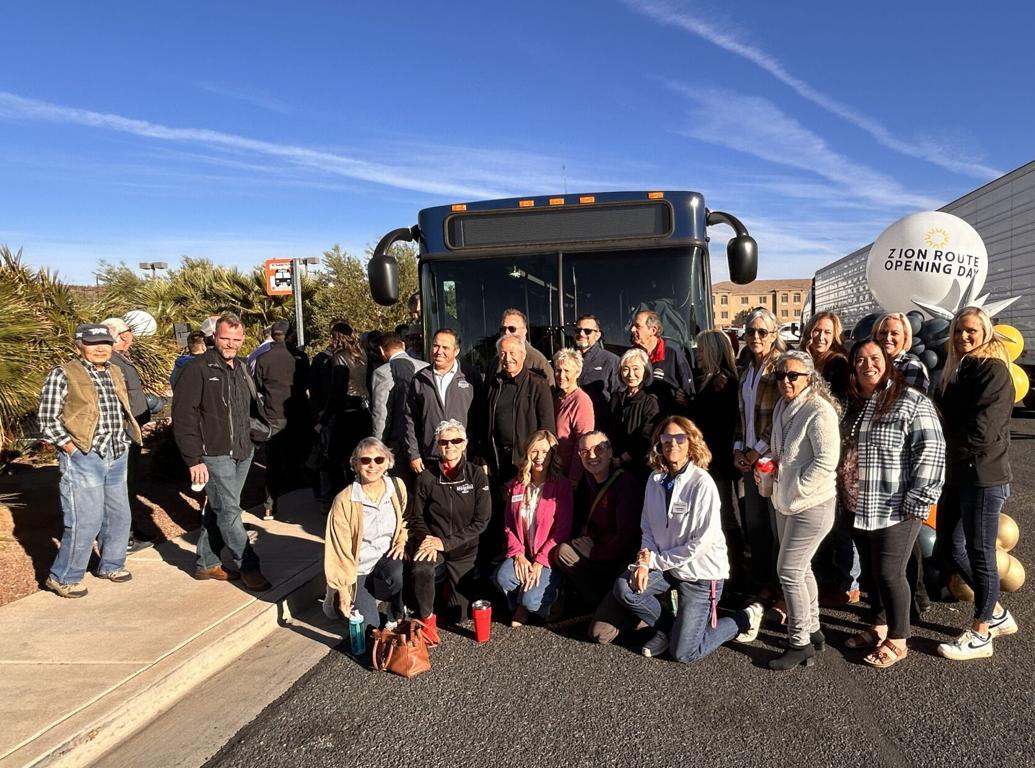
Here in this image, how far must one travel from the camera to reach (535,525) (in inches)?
174

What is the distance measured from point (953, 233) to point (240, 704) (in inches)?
304

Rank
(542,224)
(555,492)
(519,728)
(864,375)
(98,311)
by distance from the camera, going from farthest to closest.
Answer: (98,311), (542,224), (555,492), (864,375), (519,728)

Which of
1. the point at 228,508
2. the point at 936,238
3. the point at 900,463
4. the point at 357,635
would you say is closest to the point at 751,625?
the point at 900,463

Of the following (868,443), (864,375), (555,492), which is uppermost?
(864,375)

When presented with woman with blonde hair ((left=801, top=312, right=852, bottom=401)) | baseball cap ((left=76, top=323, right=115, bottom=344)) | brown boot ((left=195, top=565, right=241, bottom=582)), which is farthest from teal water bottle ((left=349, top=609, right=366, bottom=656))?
woman with blonde hair ((left=801, top=312, right=852, bottom=401))

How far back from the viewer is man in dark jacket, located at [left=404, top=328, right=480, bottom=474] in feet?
15.9

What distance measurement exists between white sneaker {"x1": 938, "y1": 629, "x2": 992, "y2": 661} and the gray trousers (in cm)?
70

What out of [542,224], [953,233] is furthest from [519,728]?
[953,233]

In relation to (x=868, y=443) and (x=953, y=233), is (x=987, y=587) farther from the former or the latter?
(x=953, y=233)

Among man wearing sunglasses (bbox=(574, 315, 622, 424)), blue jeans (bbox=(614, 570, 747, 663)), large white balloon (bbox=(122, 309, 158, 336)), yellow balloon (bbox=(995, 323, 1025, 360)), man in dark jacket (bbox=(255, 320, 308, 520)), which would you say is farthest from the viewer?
large white balloon (bbox=(122, 309, 158, 336))

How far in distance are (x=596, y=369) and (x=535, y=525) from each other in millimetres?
1368

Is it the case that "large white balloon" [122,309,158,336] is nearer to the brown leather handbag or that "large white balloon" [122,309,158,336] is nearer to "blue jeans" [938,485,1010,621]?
the brown leather handbag

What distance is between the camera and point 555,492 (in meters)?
4.43

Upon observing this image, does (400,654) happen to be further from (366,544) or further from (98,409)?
(98,409)
